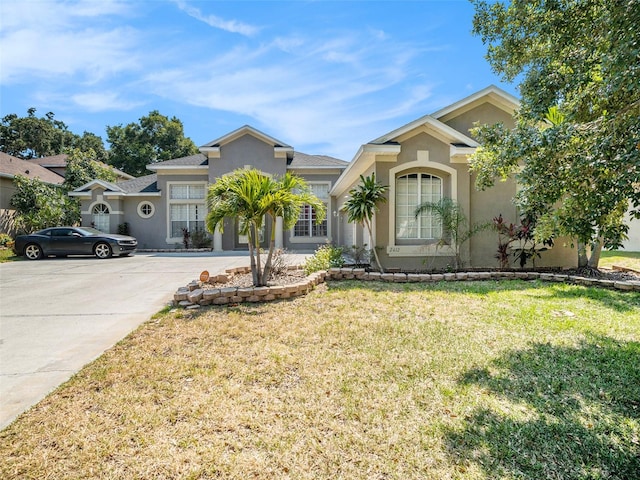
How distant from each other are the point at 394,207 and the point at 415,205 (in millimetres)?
807

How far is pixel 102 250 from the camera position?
15383mm

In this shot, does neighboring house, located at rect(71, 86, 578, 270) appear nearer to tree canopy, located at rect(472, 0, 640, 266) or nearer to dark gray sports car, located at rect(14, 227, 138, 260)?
tree canopy, located at rect(472, 0, 640, 266)

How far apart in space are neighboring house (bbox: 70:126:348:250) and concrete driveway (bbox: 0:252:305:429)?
8.51m

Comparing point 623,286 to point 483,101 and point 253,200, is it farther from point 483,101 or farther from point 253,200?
point 253,200

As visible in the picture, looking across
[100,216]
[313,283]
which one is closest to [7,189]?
[100,216]

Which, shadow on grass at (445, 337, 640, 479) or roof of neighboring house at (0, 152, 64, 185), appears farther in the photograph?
roof of neighboring house at (0, 152, 64, 185)

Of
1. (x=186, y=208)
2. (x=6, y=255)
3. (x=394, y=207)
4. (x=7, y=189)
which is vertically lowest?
(x=6, y=255)

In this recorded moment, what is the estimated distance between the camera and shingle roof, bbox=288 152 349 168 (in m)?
19.6

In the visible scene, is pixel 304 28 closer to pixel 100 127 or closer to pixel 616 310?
pixel 616 310

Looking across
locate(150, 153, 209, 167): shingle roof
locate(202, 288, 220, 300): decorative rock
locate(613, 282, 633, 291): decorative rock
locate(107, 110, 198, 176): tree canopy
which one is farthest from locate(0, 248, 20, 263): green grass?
locate(107, 110, 198, 176): tree canopy

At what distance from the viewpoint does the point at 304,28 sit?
8711mm

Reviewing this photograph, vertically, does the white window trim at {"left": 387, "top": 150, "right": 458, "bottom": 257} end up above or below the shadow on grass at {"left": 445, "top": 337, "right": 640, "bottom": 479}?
above

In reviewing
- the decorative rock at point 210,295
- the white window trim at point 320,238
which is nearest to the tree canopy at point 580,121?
the decorative rock at point 210,295

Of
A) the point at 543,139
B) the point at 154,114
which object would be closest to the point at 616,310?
the point at 543,139
